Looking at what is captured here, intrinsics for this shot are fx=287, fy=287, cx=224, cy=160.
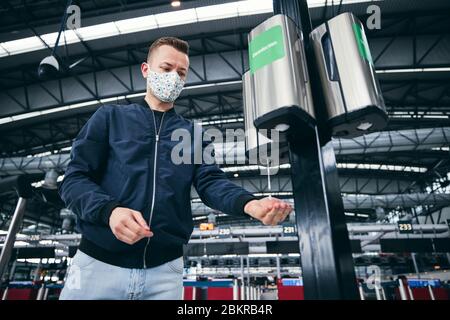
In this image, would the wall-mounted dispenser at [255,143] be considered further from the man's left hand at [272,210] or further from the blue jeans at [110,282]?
the blue jeans at [110,282]

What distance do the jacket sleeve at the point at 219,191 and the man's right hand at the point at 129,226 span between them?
0.34 meters

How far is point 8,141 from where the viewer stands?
1124 centimetres

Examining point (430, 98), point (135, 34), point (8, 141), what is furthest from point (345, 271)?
point (8, 141)

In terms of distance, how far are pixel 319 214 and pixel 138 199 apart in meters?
0.58

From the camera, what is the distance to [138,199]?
98 centimetres

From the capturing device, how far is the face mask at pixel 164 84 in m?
1.25

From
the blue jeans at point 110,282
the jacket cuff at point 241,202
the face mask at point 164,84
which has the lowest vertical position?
the blue jeans at point 110,282

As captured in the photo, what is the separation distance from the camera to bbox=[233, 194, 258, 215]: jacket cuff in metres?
0.92

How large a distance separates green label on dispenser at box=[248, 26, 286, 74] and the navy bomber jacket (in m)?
0.43

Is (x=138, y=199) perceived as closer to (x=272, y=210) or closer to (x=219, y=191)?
(x=219, y=191)

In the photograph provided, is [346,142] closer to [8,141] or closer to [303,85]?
[303,85]

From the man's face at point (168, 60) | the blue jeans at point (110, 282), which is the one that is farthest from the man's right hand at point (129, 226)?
the man's face at point (168, 60)

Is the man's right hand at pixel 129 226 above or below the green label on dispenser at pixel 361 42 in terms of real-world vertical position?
below
